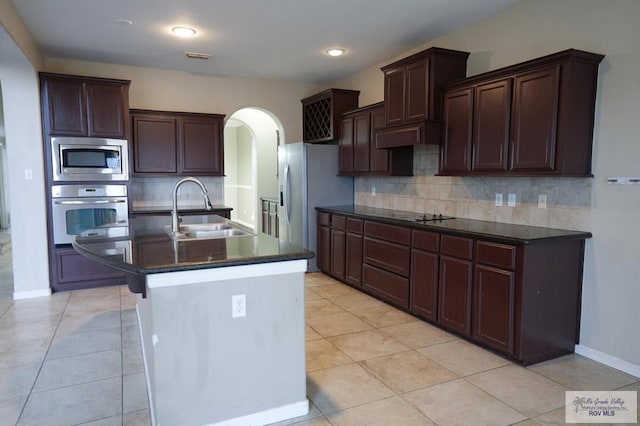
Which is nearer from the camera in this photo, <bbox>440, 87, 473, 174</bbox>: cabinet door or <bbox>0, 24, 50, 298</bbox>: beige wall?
<bbox>440, 87, 473, 174</bbox>: cabinet door

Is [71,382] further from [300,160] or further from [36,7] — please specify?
[300,160]

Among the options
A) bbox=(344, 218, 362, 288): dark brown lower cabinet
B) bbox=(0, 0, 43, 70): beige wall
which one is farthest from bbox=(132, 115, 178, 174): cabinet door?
bbox=(344, 218, 362, 288): dark brown lower cabinet

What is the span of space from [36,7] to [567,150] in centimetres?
434

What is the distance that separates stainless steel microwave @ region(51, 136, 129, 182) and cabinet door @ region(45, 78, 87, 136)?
99 mm

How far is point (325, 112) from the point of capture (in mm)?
5742

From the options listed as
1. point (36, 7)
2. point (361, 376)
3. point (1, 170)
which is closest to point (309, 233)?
point (361, 376)

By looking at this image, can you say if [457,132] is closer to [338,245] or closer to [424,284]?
[424,284]

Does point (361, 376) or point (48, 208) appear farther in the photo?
point (48, 208)

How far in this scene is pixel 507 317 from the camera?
287cm

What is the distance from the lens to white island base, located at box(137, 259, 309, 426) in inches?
76.2

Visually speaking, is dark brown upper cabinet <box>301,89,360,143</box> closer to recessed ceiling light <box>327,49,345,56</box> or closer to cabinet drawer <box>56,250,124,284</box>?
recessed ceiling light <box>327,49,345,56</box>

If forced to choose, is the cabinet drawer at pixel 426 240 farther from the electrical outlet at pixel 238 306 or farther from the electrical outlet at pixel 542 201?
the electrical outlet at pixel 238 306

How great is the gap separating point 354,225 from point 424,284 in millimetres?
1294

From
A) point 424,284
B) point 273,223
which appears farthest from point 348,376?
point 273,223
